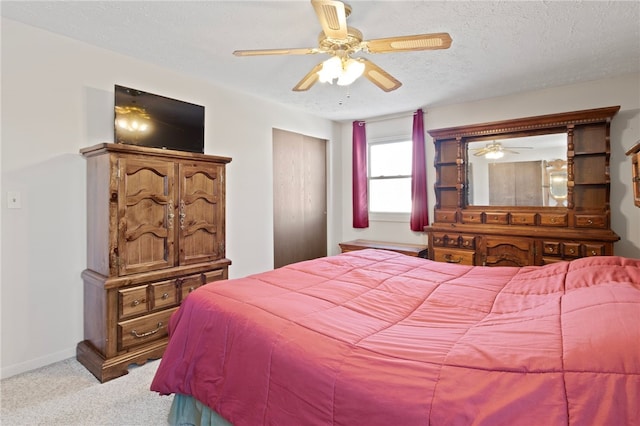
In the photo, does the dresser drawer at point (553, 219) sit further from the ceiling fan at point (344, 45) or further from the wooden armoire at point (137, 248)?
the wooden armoire at point (137, 248)

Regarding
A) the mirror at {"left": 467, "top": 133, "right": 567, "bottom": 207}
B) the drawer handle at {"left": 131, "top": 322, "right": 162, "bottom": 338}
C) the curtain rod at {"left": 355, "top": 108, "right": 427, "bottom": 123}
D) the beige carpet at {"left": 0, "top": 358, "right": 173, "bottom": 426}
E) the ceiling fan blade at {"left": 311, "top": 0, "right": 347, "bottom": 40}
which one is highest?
the curtain rod at {"left": 355, "top": 108, "right": 427, "bottom": 123}

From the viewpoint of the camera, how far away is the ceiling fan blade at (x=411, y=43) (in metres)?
1.87

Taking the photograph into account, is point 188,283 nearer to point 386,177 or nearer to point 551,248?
point 386,177

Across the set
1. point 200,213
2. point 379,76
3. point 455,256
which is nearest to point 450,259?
point 455,256

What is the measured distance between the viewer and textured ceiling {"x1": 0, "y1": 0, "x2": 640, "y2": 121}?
2.21 m

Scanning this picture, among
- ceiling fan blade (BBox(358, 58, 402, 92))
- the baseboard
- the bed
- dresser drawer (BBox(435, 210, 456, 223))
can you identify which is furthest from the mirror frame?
the baseboard

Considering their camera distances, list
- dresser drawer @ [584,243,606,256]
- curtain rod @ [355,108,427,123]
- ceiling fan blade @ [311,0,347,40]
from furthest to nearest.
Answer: curtain rod @ [355,108,427,123] → dresser drawer @ [584,243,606,256] → ceiling fan blade @ [311,0,347,40]

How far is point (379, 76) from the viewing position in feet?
7.98

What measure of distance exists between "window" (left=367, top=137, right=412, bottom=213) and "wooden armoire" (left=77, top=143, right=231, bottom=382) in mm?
2889

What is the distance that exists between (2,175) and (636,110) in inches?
221

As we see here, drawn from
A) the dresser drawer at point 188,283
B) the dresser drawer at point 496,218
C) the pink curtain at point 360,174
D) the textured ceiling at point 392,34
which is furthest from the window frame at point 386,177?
the dresser drawer at point 188,283

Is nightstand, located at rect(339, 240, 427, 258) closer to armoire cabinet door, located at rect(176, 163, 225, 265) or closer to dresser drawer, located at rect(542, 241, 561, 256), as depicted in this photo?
dresser drawer, located at rect(542, 241, 561, 256)

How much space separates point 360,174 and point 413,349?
4.19 metres

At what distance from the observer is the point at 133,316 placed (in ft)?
8.29
